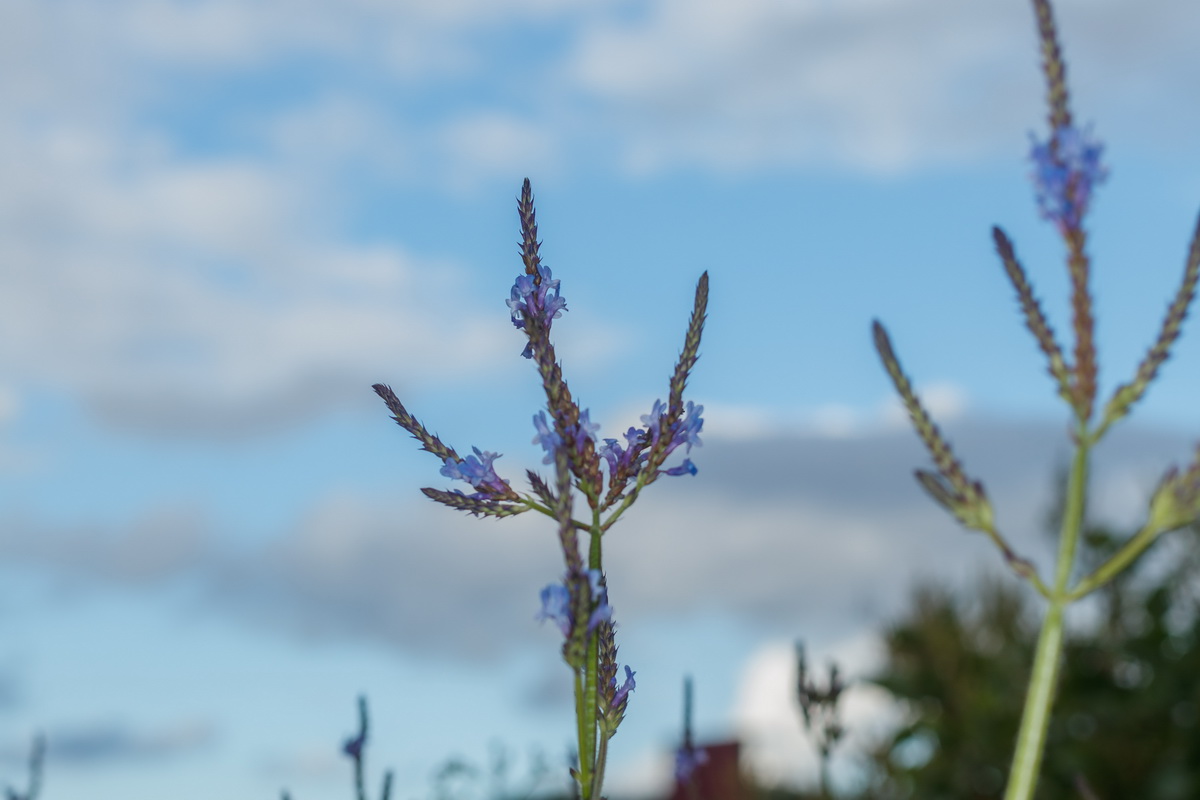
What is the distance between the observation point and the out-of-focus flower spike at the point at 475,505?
6.86ft

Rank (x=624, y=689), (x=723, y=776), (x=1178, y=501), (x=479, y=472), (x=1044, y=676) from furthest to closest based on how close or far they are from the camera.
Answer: (x=723, y=776) < (x=479, y=472) < (x=624, y=689) < (x=1178, y=501) < (x=1044, y=676)

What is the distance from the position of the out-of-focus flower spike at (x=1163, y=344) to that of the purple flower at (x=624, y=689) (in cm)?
79

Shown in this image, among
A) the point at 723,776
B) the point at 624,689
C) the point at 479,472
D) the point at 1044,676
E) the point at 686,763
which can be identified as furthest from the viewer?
the point at 723,776

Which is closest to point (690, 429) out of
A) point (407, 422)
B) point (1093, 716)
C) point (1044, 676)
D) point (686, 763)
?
point (407, 422)

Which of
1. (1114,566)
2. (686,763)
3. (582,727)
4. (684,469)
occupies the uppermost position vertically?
(684,469)

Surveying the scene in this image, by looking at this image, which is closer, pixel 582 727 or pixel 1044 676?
pixel 1044 676

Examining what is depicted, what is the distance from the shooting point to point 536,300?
6.43 ft

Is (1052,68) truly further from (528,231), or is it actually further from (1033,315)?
(528,231)

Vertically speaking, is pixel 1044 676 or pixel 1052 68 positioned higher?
pixel 1052 68

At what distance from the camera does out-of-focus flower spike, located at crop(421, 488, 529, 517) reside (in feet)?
6.86

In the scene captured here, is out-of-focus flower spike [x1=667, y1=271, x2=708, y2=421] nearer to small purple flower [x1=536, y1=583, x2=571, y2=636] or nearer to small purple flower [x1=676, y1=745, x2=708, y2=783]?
small purple flower [x1=536, y1=583, x2=571, y2=636]

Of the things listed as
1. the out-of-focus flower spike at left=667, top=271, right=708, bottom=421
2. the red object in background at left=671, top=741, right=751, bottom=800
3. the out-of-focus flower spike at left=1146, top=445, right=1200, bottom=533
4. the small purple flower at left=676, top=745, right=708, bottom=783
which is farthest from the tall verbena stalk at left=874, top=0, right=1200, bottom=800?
the red object in background at left=671, top=741, right=751, bottom=800

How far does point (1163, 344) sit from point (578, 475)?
0.80 m

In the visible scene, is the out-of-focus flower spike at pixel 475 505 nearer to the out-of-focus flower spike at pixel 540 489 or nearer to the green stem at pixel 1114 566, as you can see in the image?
the out-of-focus flower spike at pixel 540 489
